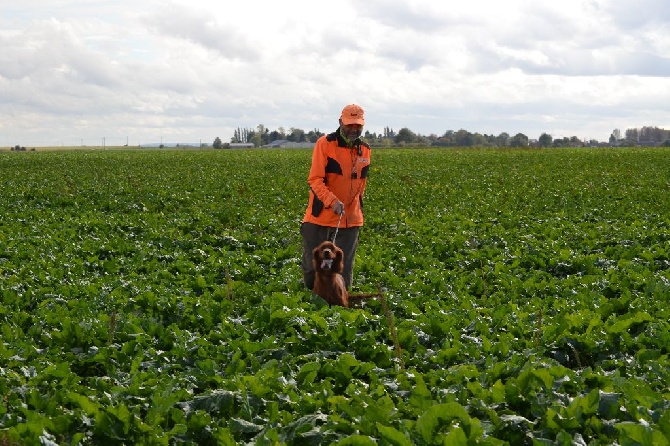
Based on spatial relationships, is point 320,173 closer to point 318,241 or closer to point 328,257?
point 318,241

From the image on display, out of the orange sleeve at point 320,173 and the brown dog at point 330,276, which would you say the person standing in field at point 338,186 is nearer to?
the orange sleeve at point 320,173

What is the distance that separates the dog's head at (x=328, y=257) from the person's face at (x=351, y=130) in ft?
3.81

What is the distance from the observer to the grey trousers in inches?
342

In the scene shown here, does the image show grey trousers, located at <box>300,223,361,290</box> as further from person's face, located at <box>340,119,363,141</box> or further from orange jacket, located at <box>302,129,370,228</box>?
person's face, located at <box>340,119,363,141</box>

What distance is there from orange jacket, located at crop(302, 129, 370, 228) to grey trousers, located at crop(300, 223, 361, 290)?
0.38 ft

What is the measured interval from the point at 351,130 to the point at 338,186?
696 millimetres

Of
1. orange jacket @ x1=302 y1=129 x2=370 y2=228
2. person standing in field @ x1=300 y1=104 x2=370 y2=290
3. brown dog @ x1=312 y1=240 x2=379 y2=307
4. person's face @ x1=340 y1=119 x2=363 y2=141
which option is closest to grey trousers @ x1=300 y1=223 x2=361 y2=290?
person standing in field @ x1=300 y1=104 x2=370 y2=290

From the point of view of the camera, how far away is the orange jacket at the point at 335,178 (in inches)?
328

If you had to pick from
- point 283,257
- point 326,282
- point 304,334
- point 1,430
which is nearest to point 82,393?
point 1,430

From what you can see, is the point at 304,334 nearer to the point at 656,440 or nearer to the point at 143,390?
the point at 143,390

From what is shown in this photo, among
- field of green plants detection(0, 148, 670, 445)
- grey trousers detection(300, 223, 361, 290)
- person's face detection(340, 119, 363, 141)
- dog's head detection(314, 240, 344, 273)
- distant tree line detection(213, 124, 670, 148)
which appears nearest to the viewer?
field of green plants detection(0, 148, 670, 445)

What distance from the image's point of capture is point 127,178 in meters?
28.7

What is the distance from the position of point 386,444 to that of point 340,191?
470 cm

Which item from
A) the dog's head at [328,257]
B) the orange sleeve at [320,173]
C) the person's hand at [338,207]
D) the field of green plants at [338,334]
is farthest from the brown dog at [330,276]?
the orange sleeve at [320,173]
